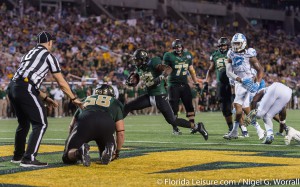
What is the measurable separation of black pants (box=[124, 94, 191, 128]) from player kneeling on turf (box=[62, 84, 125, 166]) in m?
3.01

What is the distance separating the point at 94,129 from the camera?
821cm

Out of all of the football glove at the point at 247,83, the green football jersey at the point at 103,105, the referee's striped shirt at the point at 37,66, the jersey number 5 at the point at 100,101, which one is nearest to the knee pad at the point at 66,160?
the green football jersey at the point at 103,105

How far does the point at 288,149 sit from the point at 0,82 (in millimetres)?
16275

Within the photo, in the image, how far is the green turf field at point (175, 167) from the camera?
6.68m

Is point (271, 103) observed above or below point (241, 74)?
below

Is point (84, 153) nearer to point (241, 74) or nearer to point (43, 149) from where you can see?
point (43, 149)

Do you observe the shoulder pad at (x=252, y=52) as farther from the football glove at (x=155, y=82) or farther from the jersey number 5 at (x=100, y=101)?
the jersey number 5 at (x=100, y=101)

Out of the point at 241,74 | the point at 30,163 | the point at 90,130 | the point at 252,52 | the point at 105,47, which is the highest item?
the point at 105,47

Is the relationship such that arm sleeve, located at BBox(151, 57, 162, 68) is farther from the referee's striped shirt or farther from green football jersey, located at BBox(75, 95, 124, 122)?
the referee's striped shirt

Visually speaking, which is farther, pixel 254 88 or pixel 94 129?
pixel 254 88

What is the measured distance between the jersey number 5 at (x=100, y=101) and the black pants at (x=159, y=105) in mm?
2987

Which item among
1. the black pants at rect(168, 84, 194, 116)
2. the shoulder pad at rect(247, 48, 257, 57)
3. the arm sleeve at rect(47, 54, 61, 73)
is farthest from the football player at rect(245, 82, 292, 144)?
the arm sleeve at rect(47, 54, 61, 73)

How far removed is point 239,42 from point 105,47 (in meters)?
19.8

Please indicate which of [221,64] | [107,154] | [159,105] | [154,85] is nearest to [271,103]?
[159,105]
